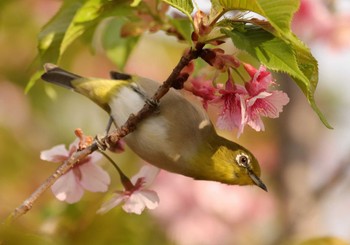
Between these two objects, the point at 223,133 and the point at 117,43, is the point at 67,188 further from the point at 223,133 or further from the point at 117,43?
the point at 223,133

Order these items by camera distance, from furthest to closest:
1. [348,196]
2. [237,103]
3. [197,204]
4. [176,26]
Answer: [348,196], [197,204], [176,26], [237,103]

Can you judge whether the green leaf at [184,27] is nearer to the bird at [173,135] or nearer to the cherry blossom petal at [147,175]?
the bird at [173,135]

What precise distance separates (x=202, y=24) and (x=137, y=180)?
53 cm

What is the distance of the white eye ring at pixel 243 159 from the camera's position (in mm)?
1916

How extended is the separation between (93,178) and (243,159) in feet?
1.38

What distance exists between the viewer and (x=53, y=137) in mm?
3965

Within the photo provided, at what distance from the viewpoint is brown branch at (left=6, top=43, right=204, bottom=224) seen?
1.37 m

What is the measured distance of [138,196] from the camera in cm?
170

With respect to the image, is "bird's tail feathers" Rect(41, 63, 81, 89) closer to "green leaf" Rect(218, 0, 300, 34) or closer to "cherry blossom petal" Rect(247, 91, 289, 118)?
"cherry blossom petal" Rect(247, 91, 289, 118)

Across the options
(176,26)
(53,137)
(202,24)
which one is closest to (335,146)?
(53,137)

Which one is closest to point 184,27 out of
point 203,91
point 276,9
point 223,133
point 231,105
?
point 203,91

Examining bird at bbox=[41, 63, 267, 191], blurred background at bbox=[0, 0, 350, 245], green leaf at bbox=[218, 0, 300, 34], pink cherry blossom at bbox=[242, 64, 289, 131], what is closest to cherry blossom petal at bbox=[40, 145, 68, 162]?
bird at bbox=[41, 63, 267, 191]

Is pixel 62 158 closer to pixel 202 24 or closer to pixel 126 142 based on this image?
pixel 126 142

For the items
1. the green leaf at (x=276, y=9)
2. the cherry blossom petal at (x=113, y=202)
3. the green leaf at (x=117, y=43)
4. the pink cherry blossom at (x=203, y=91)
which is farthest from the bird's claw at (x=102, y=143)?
the green leaf at (x=117, y=43)
